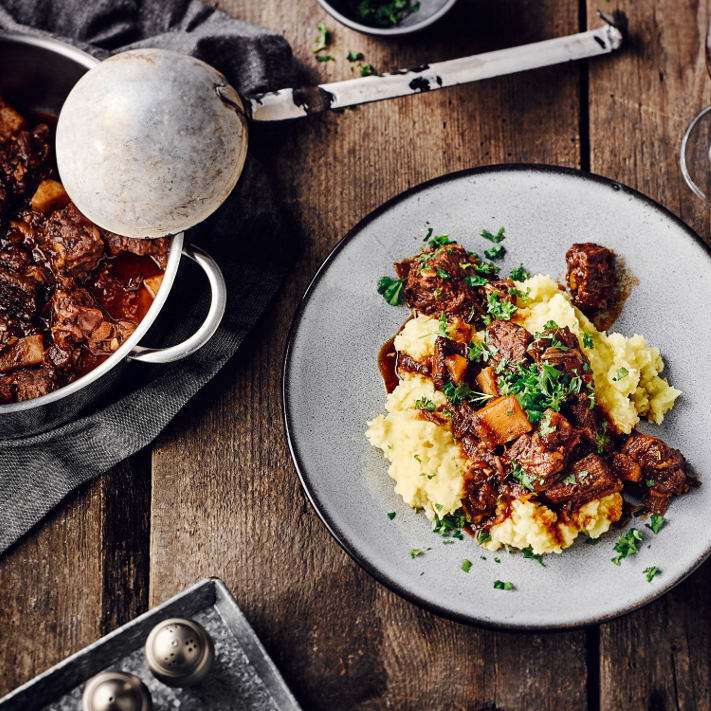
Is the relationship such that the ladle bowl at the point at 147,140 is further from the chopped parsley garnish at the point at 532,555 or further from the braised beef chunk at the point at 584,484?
the chopped parsley garnish at the point at 532,555

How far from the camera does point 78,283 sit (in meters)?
3.37

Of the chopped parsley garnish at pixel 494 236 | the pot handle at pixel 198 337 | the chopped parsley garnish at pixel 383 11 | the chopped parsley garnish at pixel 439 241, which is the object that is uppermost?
the chopped parsley garnish at pixel 383 11

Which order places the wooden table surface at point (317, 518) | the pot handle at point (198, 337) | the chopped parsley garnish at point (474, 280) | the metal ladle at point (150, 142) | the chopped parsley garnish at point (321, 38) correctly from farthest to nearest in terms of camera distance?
the chopped parsley garnish at point (321, 38)
the wooden table surface at point (317, 518)
the chopped parsley garnish at point (474, 280)
the pot handle at point (198, 337)
the metal ladle at point (150, 142)

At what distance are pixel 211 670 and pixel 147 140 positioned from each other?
2593 millimetres

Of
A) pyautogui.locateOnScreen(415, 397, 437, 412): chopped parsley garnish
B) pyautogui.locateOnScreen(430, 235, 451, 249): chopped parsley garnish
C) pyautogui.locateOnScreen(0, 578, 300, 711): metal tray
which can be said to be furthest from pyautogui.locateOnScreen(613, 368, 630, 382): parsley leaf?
pyautogui.locateOnScreen(0, 578, 300, 711): metal tray

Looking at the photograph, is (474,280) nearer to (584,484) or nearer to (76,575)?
(584,484)

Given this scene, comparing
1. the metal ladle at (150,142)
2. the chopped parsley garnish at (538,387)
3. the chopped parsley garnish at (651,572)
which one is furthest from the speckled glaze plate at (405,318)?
the metal ladle at (150,142)

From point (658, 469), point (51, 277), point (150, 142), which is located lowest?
point (658, 469)

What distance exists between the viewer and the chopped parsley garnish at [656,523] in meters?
3.26

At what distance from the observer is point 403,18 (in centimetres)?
395

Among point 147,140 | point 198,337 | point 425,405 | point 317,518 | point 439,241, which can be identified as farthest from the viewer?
point 317,518

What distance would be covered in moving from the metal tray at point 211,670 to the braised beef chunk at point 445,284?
5.87 ft

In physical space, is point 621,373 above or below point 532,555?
above

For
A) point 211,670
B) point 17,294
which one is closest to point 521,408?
point 211,670
